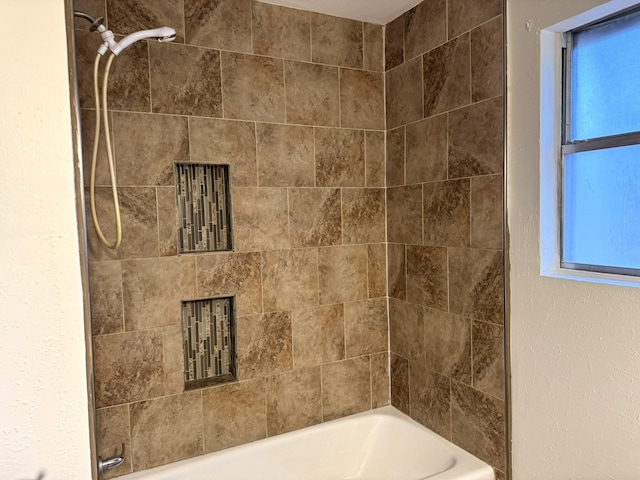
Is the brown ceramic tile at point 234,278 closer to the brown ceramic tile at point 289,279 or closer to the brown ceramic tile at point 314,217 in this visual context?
the brown ceramic tile at point 289,279

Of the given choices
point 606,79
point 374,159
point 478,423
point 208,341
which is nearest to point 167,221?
point 208,341

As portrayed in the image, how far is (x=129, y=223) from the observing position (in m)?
1.89

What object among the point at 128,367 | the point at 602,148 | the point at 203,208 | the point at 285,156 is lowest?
the point at 128,367

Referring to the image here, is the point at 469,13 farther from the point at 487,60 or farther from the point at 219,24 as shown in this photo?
the point at 219,24

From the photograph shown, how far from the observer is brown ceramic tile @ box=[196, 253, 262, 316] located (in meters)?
2.04

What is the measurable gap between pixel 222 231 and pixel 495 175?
1.27 m

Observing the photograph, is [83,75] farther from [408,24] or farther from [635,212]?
[635,212]

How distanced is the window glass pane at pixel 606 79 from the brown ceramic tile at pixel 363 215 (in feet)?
3.52

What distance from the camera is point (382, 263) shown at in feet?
8.15

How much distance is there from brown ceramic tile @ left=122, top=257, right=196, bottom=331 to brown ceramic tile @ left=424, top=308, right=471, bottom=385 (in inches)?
46.6

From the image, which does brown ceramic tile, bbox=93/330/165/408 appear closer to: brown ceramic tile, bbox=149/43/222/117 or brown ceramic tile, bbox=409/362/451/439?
brown ceramic tile, bbox=149/43/222/117

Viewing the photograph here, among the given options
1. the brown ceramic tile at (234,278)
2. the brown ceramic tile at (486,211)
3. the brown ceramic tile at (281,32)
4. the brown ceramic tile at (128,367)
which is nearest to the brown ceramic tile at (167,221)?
the brown ceramic tile at (234,278)

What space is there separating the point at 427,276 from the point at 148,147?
57.6 inches

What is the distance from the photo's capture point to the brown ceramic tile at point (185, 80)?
1.92m
